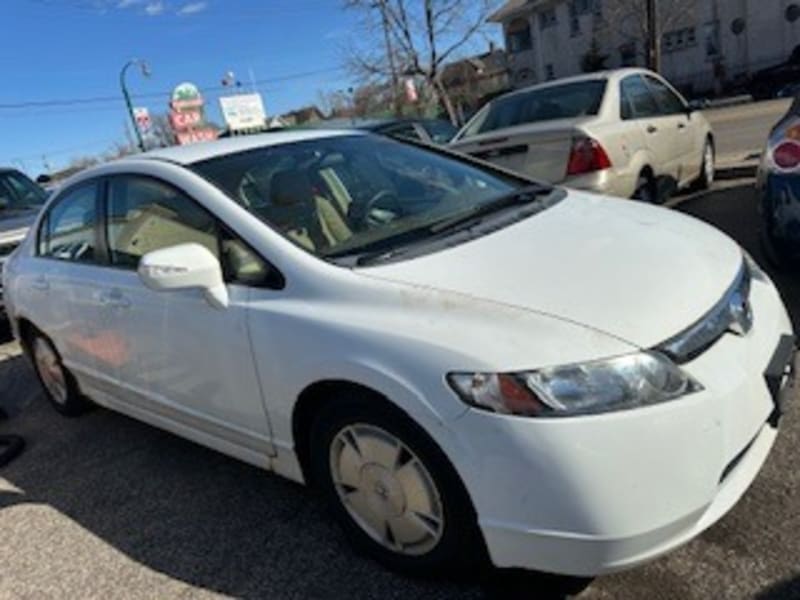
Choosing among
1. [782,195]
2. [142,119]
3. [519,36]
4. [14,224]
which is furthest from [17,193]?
[519,36]

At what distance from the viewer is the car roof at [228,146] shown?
135 inches

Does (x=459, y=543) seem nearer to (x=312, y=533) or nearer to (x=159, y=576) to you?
(x=312, y=533)

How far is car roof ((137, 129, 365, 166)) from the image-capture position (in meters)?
3.44

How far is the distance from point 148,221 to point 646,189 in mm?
4724

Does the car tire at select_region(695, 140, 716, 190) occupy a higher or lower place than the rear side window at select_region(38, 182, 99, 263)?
lower

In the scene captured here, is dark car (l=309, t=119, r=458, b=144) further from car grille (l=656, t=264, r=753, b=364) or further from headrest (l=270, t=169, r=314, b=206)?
car grille (l=656, t=264, r=753, b=364)

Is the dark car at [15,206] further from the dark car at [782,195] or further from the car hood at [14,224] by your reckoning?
the dark car at [782,195]

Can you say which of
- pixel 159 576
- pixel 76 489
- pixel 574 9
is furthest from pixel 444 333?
pixel 574 9

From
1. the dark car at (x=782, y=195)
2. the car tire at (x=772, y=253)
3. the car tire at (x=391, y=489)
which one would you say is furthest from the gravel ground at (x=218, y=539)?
the dark car at (x=782, y=195)

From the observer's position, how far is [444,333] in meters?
2.30

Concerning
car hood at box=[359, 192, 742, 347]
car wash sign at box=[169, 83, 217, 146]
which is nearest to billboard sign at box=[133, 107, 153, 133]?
car wash sign at box=[169, 83, 217, 146]

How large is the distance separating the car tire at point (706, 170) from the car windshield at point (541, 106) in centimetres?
189

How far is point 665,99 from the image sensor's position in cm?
764

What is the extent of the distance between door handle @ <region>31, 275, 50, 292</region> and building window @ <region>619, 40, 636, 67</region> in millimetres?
41683
